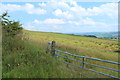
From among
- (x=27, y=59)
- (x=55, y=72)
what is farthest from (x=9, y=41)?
(x=55, y=72)

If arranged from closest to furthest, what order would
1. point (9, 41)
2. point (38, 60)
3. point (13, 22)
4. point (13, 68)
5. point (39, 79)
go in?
point (39, 79)
point (13, 68)
point (38, 60)
point (9, 41)
point (13, 22)

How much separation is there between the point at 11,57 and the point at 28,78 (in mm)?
2735

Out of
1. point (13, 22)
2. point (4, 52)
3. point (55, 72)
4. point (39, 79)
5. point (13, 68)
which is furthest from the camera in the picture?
point (13, 22)

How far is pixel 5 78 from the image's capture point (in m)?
6.22

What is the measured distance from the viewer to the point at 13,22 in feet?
52.7

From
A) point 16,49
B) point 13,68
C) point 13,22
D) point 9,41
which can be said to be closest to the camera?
point 13,68

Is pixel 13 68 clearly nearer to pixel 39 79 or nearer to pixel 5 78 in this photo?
pixel 5 78

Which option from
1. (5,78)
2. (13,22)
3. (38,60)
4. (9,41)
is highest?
(13,22)

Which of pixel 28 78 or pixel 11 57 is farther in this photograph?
pixel 11 57

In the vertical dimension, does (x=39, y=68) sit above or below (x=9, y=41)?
below

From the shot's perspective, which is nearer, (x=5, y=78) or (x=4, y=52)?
(x=5, y=78)

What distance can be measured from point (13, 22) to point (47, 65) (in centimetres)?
1059

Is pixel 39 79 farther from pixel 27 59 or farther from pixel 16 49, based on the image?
pixel 16 49

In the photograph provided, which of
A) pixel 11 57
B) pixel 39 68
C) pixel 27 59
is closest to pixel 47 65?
pixel 39 68
